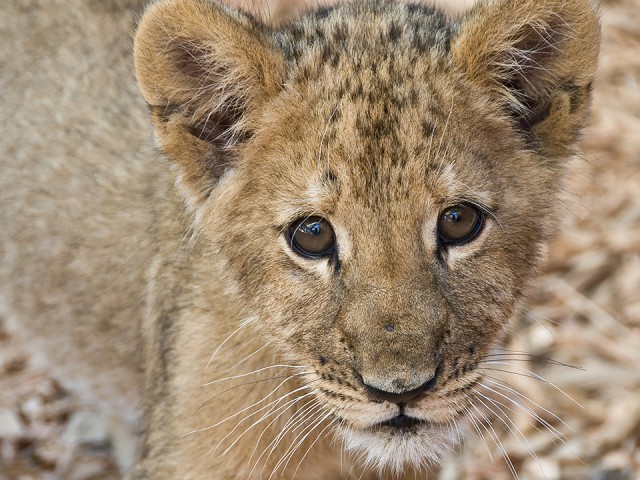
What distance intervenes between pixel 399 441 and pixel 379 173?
2.83 ft

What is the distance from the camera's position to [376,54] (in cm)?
353

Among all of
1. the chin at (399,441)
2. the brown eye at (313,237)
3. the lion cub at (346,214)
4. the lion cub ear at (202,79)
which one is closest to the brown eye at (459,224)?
the lion cub at (346,214)

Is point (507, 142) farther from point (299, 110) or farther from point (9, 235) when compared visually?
point (9, 235)

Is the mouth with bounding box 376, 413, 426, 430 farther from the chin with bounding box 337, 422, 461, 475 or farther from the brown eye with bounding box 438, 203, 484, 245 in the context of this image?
the brown eye with bounding box 438, 203, 484, 245

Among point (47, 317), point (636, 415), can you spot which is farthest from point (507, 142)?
point (47, 317)

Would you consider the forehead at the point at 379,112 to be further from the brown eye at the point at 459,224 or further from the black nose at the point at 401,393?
the black nose at the point at 401,393

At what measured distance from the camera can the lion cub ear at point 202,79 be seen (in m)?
3.39

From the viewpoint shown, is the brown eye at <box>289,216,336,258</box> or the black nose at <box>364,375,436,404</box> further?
the brown eye at <box>289,216,336,258</box>

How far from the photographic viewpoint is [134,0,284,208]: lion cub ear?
3395mm

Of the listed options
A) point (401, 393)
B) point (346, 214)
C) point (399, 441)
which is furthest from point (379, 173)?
point (399, 441)

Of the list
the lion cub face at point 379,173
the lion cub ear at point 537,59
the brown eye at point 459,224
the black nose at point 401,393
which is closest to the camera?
the black nose at point 401,393

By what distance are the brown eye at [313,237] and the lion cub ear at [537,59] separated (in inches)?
30.0

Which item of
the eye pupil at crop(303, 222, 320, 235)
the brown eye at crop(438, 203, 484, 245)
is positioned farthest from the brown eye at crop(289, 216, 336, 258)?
the brown eye at crop(438, 203, 484, 245)

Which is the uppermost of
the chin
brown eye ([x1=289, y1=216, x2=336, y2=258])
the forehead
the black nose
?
the forehead
